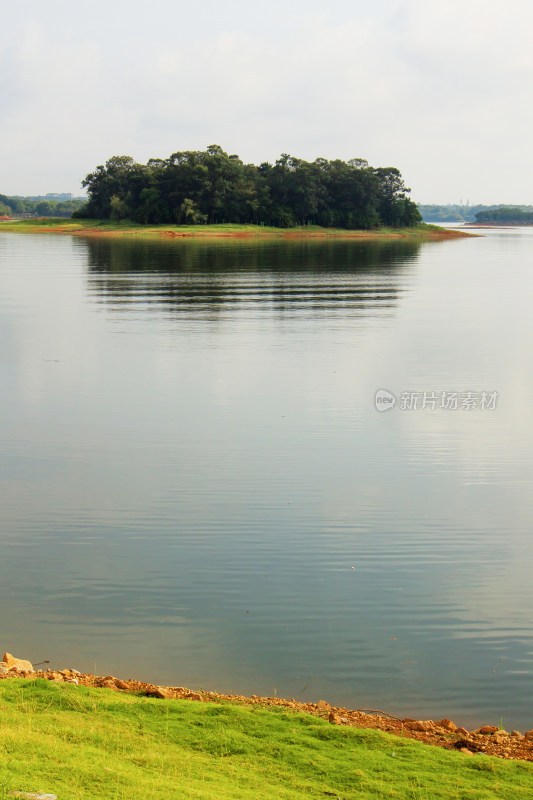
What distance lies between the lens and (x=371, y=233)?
151 metres

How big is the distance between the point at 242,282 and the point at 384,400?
100ft

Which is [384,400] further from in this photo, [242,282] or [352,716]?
[242,282]

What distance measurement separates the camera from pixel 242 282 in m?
48.7

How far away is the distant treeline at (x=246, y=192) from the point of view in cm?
14575

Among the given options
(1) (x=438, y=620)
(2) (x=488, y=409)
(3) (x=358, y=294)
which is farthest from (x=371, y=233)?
(1) (x=438, y=620)

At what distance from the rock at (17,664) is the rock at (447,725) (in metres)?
3.81

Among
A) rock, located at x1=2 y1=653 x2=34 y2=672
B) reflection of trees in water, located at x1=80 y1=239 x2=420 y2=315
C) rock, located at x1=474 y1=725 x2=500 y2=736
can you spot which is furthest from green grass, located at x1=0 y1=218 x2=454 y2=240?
rock, located at x1=474 y1=725 x2=500 y2=736

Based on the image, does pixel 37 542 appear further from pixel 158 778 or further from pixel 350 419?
pixel 350 419

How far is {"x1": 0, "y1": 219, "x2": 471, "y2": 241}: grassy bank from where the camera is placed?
131m

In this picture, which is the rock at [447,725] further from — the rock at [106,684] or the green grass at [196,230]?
the green grass at [196,230]

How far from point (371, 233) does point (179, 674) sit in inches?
5858

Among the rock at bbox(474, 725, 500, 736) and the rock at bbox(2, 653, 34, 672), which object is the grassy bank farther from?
the rock at bbox(474, 725, 500, 736)

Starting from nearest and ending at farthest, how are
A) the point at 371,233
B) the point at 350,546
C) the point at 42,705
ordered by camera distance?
1. the point at 42,705
2. the point at 350,546
3. the point at 371,233

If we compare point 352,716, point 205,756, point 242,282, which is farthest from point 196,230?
point 205,756
